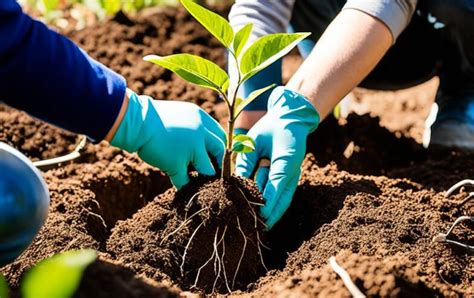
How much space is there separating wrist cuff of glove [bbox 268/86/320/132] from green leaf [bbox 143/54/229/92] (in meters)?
0.31

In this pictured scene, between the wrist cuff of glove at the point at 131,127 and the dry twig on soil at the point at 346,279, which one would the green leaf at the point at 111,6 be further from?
the dry twig on soil at the point at 346,279

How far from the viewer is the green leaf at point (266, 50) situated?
1741mm

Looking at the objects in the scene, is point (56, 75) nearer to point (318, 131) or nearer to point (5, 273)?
point (5, 273)

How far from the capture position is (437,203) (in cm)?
190

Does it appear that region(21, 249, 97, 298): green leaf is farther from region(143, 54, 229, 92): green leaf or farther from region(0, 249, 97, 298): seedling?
region(143, 54, 229, 92): green leaf

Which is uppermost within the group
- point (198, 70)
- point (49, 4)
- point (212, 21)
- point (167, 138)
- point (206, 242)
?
point (212, 21)

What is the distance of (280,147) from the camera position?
198 centimetres

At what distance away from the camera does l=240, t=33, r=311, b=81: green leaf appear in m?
1.74

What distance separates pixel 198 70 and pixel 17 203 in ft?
1.62

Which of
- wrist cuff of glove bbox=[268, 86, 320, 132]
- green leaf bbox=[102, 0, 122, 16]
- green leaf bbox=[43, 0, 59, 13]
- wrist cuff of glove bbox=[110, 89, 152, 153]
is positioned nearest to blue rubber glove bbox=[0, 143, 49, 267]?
wrist cuff of glove bbox=[110, 89, 152, 153]

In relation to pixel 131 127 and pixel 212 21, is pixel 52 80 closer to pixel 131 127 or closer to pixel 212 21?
pixel 131 127

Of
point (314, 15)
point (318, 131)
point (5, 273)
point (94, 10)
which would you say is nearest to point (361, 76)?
point (318, 131)

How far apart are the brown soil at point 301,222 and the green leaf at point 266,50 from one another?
0.28 meters

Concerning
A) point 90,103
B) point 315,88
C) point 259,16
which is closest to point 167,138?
point 90,103
